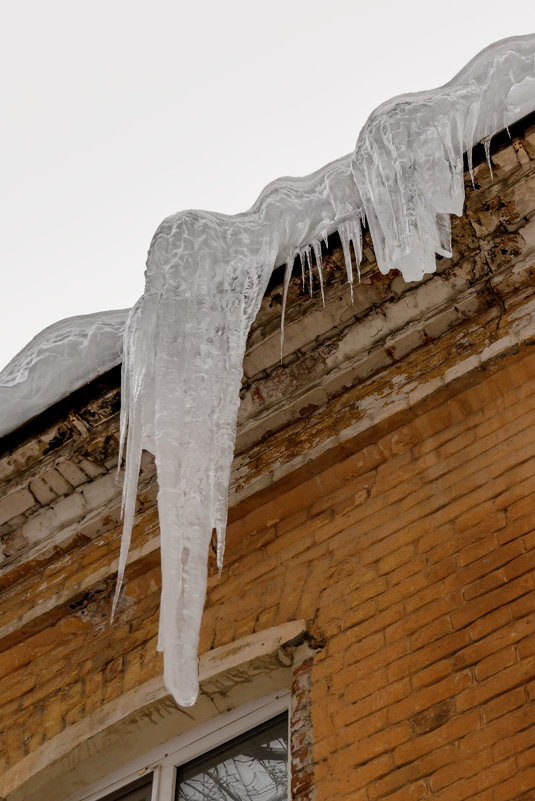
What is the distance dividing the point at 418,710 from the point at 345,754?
229mm

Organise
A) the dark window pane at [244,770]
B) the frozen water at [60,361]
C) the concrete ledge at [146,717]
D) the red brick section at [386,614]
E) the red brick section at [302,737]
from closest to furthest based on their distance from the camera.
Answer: the red brick section at [386,614] → the red brick section at [302,737] → the dark window pane at [244,770] → the concrete ledge at [146,717] → the frozen water at [60,361]

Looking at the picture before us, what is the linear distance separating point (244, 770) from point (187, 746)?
10.7 inches

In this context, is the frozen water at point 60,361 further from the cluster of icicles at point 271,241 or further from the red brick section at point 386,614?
the red brick section at point 386,614

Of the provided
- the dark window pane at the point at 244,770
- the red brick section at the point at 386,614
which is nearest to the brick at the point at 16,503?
the red brick section at the point at 386,614

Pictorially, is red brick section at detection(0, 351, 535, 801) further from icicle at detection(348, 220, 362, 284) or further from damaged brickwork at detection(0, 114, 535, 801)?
icicle at detection(348, 220, 362, 284)

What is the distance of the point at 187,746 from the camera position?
397 centimetres

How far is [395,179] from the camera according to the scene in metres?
4.16

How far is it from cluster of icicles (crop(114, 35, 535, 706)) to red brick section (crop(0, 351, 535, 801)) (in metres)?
0.50

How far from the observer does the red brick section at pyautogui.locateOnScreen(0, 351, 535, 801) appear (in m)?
3.22

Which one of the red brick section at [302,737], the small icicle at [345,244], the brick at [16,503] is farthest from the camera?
the brick at [16,503]

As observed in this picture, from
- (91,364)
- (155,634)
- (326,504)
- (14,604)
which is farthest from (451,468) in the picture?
(14,604)

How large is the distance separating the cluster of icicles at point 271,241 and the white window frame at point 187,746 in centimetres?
68

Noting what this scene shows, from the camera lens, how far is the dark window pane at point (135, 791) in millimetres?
3979

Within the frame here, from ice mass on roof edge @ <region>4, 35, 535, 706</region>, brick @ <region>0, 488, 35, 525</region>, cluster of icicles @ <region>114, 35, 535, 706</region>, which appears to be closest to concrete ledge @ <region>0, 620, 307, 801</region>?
ice mass on roof edge @ <region>4, 35, 535, 706</region>
